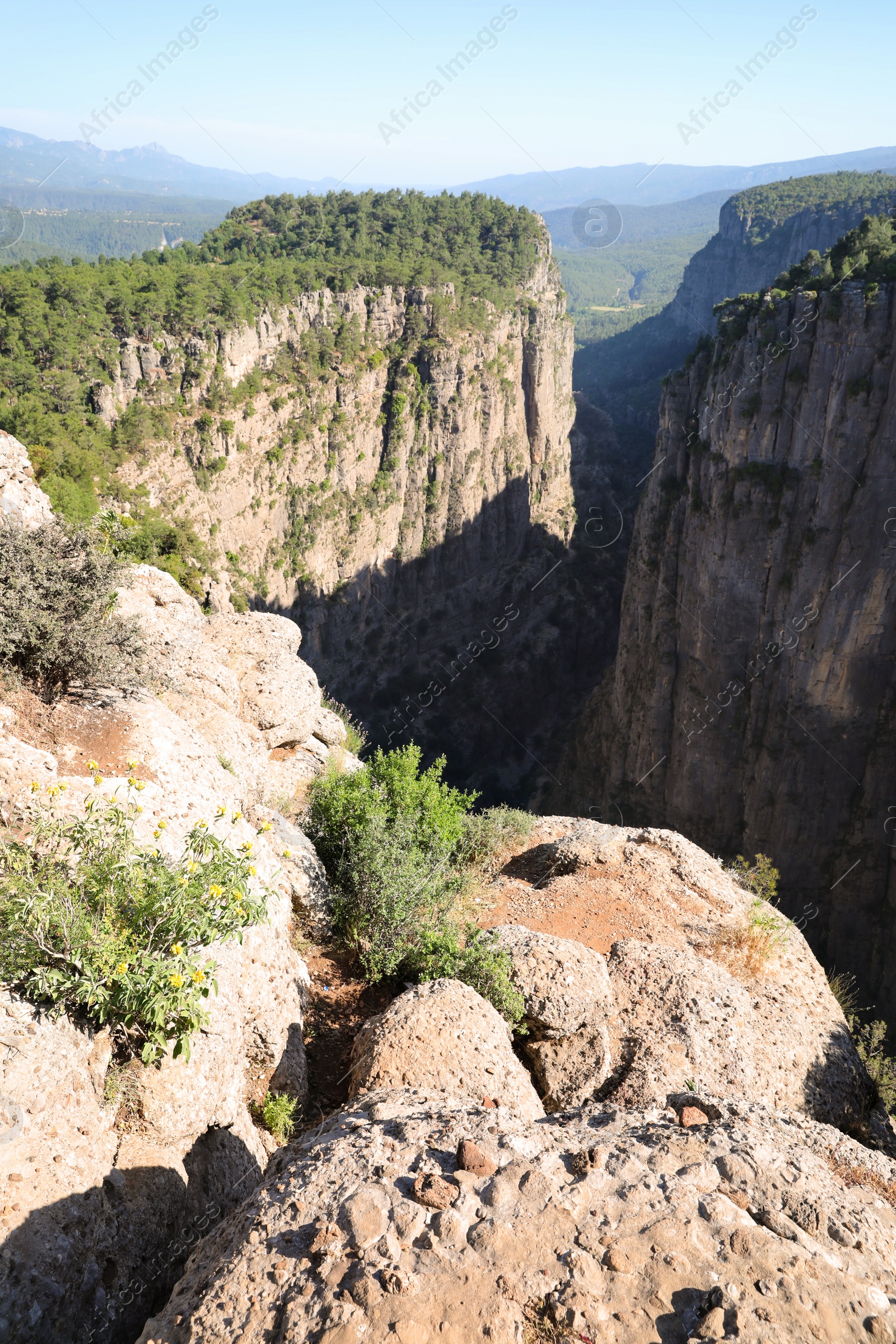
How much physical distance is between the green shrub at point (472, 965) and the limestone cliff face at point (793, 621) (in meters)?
25.1

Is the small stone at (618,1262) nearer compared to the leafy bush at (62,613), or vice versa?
the small stone at (618,1262)

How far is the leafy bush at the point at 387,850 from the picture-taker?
845 centimetres

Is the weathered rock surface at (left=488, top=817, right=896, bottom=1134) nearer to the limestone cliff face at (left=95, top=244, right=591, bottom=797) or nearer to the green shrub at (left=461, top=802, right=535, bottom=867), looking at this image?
the green shrub at (left=461, top=802, right=535, bottom=867)

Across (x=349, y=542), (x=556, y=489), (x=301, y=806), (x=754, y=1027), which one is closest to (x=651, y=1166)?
(x=754, y=1027)

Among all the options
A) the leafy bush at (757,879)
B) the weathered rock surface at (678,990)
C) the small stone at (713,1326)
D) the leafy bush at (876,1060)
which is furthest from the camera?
the leafy bush at (757,879)

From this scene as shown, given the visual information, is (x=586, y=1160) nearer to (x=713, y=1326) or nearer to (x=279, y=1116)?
(x=713, y=1326)

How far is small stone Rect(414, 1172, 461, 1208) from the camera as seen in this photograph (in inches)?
158

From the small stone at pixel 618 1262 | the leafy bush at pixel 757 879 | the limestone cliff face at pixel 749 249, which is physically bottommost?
the leafy bush at pixel 757 879

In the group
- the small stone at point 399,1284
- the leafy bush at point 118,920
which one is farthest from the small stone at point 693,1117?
the leafy bush at point 118,920

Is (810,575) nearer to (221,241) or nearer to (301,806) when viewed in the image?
(301,806)

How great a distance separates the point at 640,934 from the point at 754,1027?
1.86 metres

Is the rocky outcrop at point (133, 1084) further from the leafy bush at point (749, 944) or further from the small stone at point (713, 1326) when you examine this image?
the leafy bush at point (749, 944)

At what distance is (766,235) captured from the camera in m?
100

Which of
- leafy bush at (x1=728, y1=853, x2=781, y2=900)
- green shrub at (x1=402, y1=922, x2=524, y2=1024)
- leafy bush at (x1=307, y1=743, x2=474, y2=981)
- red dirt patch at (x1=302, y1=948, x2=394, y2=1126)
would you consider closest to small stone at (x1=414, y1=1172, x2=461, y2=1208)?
red dirt patch at (x1=302, y1=948, x2=394, y2=1126)
